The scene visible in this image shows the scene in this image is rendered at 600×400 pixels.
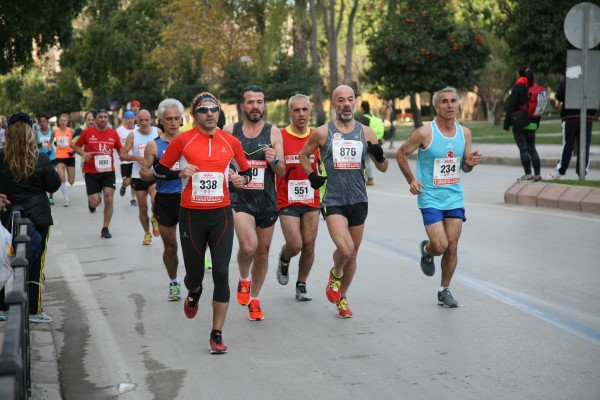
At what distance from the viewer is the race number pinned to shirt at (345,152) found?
8.34 m

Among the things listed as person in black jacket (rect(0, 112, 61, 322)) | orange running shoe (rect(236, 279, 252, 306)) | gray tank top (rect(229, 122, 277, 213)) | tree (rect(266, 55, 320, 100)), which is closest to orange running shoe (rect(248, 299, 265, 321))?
orange running shoe (rect(236, 279, 252, 306))

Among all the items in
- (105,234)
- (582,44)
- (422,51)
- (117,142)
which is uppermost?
(422,51)

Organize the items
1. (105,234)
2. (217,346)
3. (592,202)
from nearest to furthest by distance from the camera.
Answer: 1. (217,346)
2. (105,234)
3. (592,202)

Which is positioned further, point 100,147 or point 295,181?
point 100,147

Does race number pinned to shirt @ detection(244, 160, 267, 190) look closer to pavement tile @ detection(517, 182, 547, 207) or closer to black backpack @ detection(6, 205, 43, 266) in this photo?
black backpack @ detection(6, 205, 43, 266)

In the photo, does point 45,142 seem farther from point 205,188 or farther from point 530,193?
point 205,188

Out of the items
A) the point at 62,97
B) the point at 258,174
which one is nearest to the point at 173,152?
the point at 258,174

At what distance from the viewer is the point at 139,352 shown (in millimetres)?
7312

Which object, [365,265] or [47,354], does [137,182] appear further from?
[47,354]

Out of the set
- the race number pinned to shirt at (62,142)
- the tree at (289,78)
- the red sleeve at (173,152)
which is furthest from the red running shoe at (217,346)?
the tree at (289,78)

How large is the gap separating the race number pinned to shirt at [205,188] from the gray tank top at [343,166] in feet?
4.30

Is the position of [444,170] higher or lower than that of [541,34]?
→ lower

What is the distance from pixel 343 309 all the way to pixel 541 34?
22.5 meters

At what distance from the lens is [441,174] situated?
8781 millimetres
